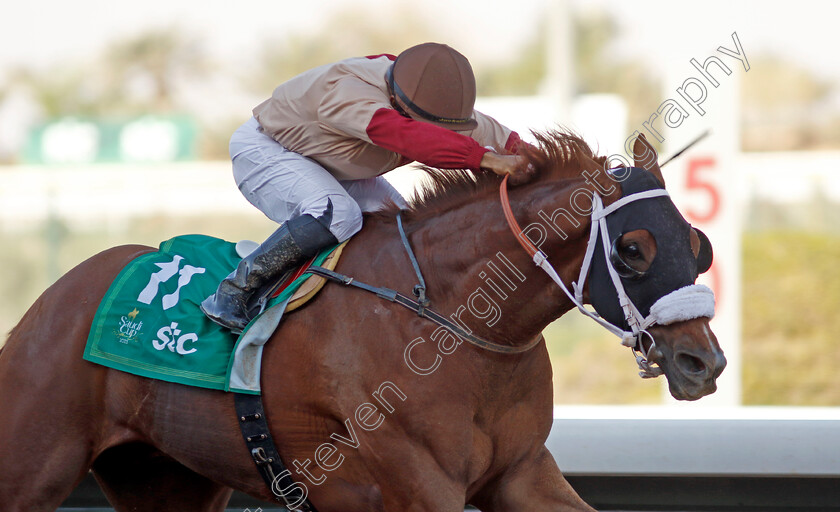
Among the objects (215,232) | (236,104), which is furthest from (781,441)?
(236,104)

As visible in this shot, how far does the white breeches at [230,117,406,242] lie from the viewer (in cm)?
302

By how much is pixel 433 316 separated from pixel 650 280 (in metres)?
0.68

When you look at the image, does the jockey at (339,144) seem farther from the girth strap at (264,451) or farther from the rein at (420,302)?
the girth strap at (264,451)

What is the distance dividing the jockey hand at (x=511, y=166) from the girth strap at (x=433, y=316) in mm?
465

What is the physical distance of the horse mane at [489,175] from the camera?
9.04 feet

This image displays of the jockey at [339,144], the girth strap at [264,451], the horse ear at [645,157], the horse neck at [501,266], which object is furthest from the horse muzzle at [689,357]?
the girth strap at [264,451]

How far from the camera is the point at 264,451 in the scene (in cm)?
297

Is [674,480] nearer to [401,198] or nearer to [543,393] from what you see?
[543,393]

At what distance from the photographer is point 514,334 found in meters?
2.75

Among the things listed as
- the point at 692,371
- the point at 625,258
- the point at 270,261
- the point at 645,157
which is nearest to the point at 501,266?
the point at 625,258

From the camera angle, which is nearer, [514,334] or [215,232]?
[514,334]

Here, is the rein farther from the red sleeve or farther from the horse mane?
the red sleeve

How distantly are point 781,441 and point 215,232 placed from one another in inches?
526

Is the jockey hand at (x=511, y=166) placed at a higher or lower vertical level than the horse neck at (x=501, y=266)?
higher
